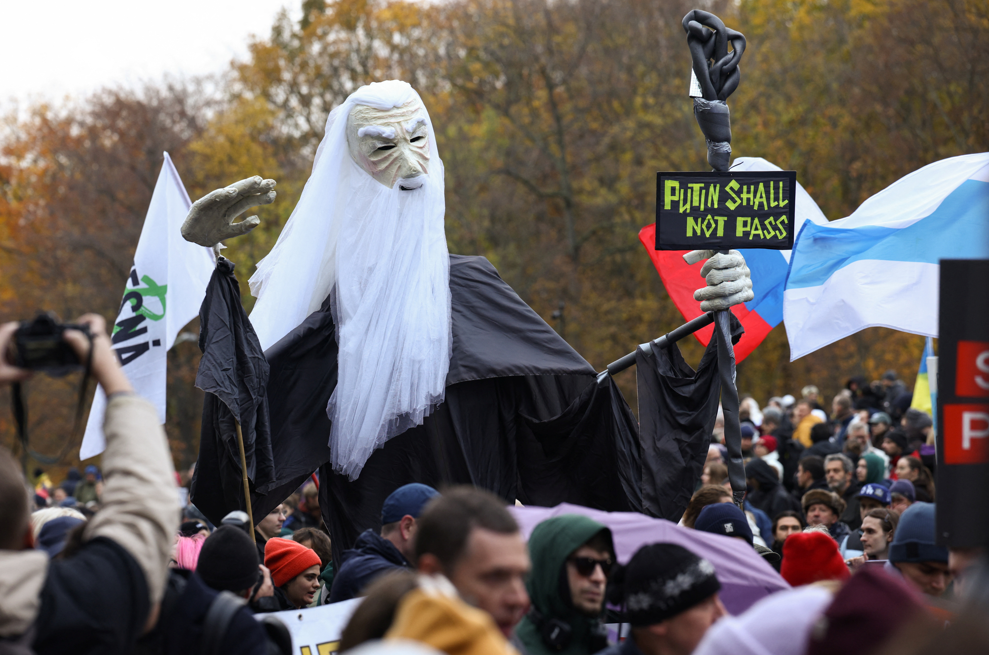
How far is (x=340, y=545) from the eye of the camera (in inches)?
213

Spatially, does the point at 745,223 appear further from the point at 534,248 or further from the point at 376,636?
the point at 534,248

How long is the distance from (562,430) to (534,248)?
2155cm

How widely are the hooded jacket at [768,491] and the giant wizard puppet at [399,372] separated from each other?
3812 millimetres

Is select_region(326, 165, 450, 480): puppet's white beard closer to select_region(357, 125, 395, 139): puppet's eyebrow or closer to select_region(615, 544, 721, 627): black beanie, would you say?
select_region(357, 125, 395, 139): puppet's eyebrow

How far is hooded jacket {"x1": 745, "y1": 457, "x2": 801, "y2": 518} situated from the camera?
8898 millimetres

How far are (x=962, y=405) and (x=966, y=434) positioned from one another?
0.07 metres

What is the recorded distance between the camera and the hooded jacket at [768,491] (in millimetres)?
8898

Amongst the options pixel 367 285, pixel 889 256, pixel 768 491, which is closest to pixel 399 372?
pixel 367 285

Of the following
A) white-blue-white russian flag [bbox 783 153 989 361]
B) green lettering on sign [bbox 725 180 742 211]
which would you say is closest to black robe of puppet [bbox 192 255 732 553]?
green lettering on sign [bbox 725 180 742 211]

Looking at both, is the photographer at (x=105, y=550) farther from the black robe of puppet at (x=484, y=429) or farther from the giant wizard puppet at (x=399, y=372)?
the black robe of puppet at (x=484, y=429)

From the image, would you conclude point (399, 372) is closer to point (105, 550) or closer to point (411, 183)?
point (411, 183)

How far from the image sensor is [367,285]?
539 cm

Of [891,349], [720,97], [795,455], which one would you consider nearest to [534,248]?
[891,349]

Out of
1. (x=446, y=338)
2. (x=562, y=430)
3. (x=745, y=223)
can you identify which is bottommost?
(x=562, y=430)
